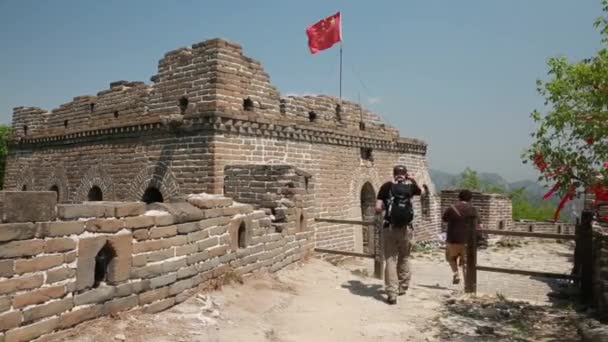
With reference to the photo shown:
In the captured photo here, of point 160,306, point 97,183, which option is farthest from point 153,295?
point 97,183

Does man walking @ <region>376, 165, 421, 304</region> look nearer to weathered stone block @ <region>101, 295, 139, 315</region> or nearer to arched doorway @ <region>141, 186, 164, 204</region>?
weathered stone block @ <region>101, 295, 139, 315</region>

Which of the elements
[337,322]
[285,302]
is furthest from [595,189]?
[285,302]

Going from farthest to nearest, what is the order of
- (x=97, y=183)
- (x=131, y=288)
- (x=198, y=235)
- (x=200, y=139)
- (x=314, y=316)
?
(x=97, y=183) → (x=200, y=139) → (x=198, y=235) → (x=314, y=316) → (x=131, y=288)

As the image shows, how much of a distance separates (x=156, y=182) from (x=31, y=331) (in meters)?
7.22

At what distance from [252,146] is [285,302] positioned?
16.3 ft

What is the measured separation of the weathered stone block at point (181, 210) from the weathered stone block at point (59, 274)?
1.36 meters

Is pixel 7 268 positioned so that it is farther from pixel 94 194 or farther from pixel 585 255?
pixel 94 194

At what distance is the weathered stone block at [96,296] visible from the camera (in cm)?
426

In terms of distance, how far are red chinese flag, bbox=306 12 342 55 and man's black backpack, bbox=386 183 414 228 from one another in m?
8.25

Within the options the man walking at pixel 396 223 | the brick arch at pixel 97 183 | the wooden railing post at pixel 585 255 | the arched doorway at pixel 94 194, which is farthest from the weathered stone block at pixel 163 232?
the arched doorway at pixel 94 194

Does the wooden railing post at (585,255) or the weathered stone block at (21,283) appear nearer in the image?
the weathered stone block at (21,283)

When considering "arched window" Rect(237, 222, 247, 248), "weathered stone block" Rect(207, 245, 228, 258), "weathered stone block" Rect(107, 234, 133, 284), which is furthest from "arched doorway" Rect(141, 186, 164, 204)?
"weathered stone block" Rect(107, 234, 133, 284)

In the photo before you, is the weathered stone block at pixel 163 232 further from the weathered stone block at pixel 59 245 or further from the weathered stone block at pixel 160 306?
the weathered stone block at pixel 59 245

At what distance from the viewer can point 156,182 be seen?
35.6 feet
